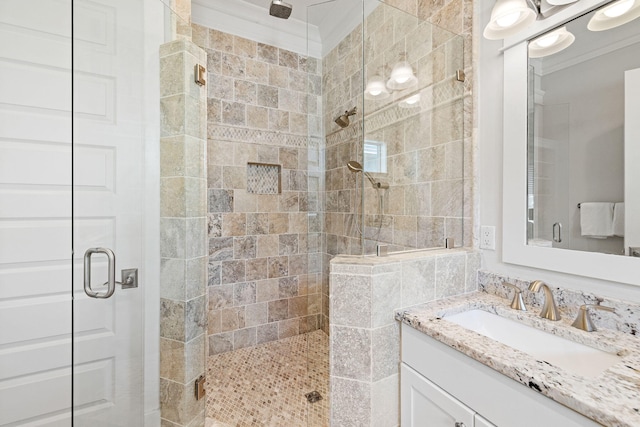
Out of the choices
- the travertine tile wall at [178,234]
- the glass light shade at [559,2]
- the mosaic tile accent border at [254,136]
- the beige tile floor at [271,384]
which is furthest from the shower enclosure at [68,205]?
the glass light shade at [559,2]

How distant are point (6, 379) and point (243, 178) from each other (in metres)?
1.78

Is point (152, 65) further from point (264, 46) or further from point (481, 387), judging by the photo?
point (481, 387)

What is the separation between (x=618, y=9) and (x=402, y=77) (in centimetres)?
88

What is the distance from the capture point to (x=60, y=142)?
136 centimetres

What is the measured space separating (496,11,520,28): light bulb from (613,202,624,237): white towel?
87 centimetres

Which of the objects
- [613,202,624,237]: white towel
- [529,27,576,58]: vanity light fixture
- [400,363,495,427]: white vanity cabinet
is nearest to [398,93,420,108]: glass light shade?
[529,27,576,58]: vanity light fixture

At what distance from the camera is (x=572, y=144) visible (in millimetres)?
1202

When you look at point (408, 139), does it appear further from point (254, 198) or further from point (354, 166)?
point (254, 198)

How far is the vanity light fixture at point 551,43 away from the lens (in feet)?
3.97

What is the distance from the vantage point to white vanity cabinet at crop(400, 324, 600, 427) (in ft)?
2.44

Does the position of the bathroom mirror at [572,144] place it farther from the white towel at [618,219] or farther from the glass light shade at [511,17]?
the glass light shade at [511,17]

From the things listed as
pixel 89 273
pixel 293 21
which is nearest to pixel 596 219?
pixel 89 273

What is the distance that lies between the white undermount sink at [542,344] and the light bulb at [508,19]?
1295 millimetres

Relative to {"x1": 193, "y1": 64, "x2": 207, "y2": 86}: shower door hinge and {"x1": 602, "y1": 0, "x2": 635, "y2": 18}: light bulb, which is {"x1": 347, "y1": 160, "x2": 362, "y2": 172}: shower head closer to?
{"x1": 193, "y1": 64, "x2": 207, "y2": 86}: shower door hinge
